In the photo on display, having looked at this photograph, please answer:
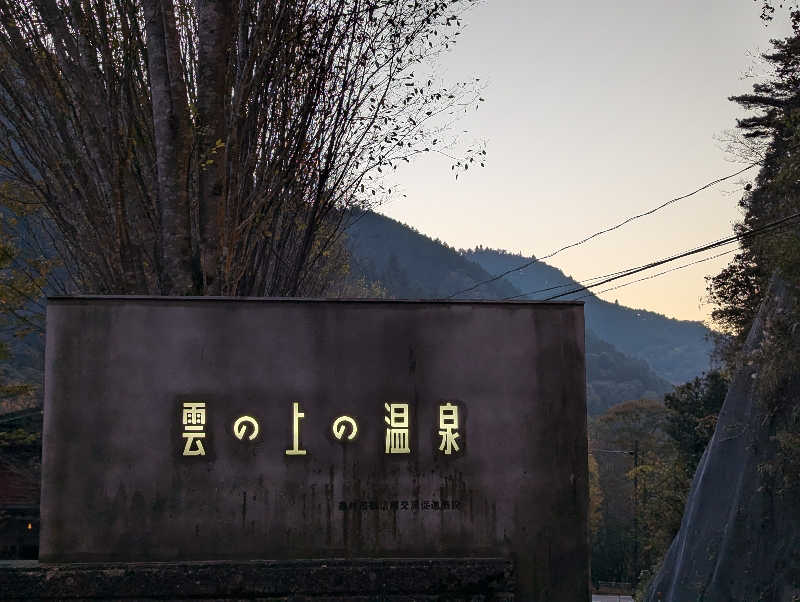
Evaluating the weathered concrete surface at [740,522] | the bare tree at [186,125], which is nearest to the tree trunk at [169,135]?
the bare tree at [186,125]

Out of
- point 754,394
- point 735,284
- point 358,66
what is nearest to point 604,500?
point 735,284

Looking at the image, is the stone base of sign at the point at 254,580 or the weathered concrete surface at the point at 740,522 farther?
the weathered concrete surface at the point at 740,522

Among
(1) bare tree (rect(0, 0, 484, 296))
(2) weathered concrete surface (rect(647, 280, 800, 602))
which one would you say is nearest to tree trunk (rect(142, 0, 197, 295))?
(1) bare tree (rect(0, 0, 484, 296))

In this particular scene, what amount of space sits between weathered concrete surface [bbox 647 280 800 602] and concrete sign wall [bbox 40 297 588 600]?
40.9ft

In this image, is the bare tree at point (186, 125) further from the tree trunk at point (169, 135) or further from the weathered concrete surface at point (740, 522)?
the weathered concrete surface at point (740, 522)

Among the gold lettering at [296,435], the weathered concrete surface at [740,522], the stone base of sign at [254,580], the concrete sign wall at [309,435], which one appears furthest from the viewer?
the weathered concrete surface at [740,522]

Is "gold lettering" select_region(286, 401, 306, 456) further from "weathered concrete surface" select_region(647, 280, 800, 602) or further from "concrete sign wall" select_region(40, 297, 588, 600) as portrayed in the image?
"weathered concrete surface" select_region(647, 280, 800, 602)

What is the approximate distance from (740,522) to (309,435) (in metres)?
15.9

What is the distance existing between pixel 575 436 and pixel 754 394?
1539 cm

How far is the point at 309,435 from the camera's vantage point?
345 inches

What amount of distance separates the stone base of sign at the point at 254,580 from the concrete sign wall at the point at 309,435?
0.57 feet

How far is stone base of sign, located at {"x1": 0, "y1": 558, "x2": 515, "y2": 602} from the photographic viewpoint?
27.4 feet

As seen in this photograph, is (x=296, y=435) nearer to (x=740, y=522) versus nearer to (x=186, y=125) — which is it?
(x=186, y=125)

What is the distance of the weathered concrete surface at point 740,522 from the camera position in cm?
1972
